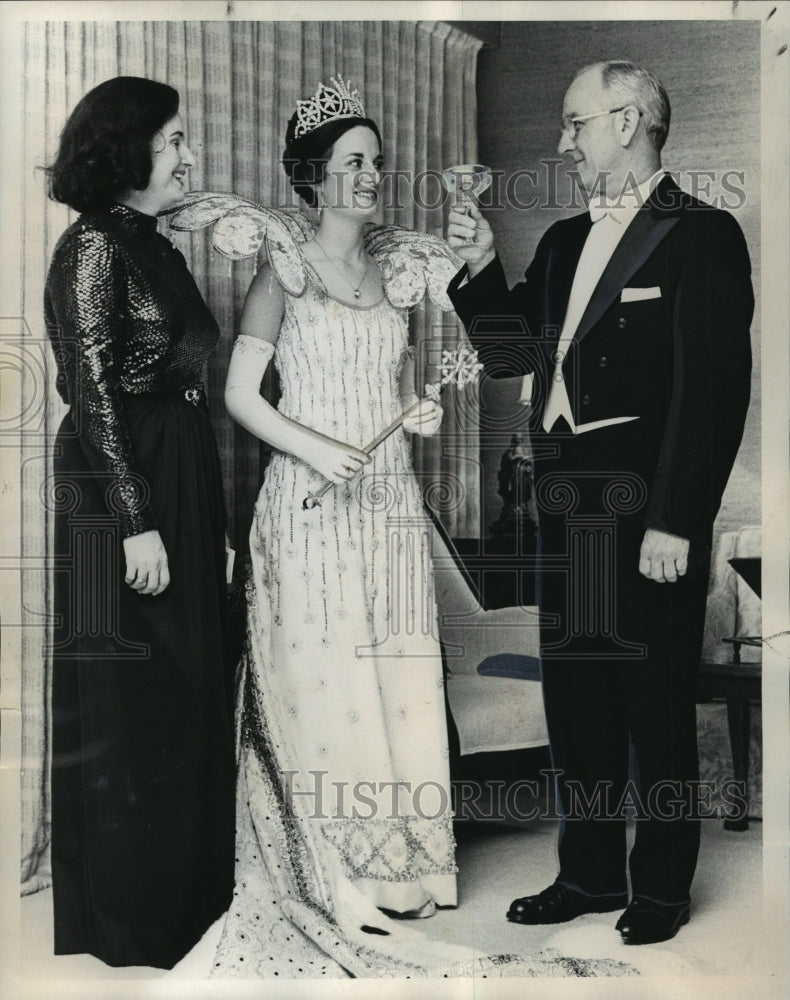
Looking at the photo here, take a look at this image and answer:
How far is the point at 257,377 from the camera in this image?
2.73 metres

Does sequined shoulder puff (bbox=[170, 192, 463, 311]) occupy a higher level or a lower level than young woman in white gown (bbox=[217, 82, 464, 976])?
higher

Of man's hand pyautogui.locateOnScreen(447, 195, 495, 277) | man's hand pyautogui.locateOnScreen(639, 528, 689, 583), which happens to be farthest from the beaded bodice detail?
man's hand pyautogui.locateOnScreen(639, 528, 689, 583)

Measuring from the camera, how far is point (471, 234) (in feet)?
9.13

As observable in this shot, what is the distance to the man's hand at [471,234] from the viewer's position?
2.78 meters

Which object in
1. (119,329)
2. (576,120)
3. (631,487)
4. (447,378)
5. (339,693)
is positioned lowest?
(339,693)

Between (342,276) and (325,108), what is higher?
(325,108)

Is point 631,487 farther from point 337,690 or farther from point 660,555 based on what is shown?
point 337,690

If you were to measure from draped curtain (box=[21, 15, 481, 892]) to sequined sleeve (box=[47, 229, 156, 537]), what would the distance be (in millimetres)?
83

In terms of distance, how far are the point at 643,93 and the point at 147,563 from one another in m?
1.74

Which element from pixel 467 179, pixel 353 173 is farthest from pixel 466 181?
pixel 353 173

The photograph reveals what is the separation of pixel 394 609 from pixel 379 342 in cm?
68

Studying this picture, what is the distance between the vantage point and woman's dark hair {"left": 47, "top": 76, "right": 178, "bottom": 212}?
271 centimetres

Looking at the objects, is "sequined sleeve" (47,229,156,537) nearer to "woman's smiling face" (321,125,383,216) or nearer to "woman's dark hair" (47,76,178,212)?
"woman's dark hair" (47,76,178,212)

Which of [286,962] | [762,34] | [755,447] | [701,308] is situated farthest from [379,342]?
[286,962]
